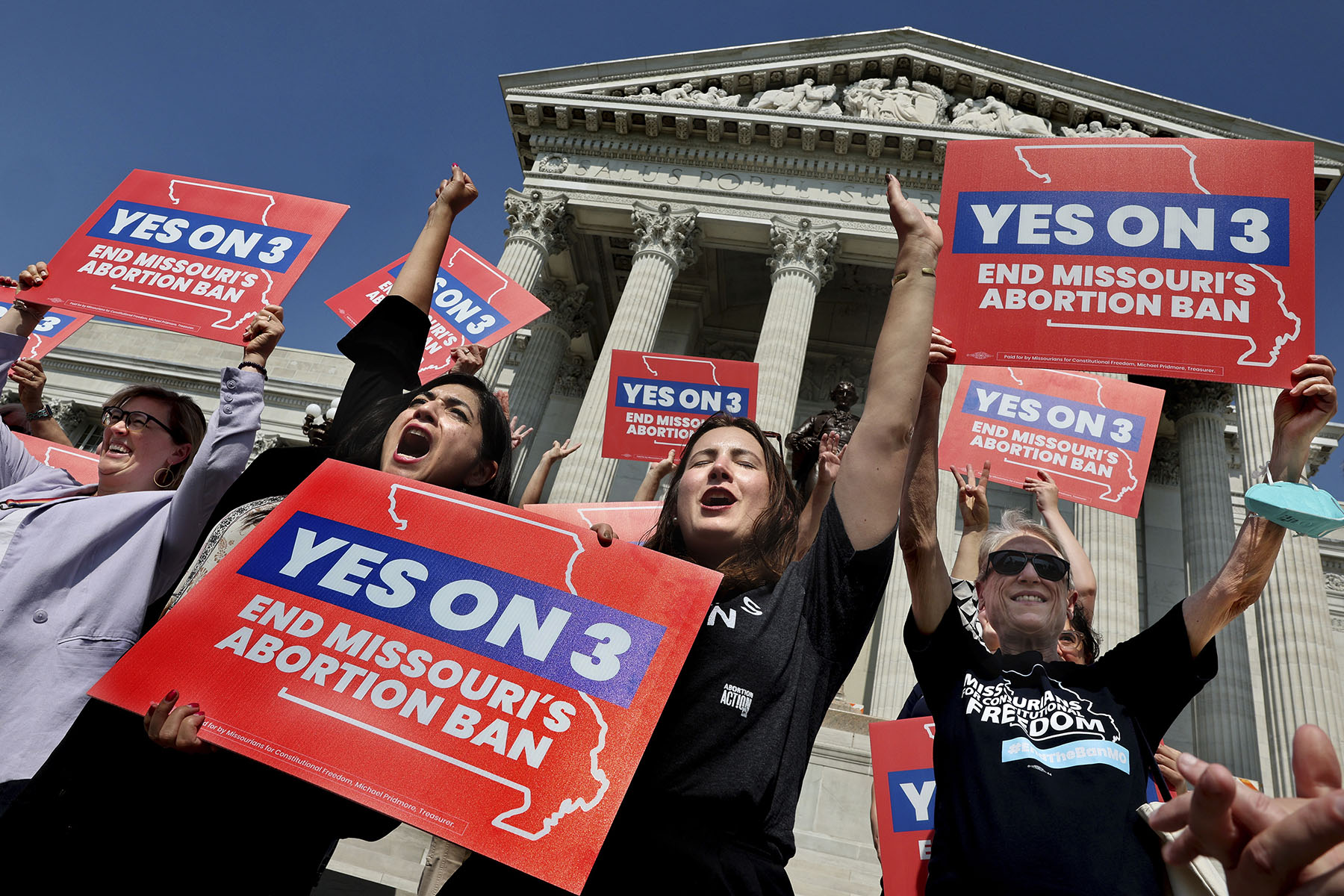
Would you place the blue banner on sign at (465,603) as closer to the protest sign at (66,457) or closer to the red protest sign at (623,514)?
the red protest sign at (623,514)

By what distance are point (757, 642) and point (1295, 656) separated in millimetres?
17245

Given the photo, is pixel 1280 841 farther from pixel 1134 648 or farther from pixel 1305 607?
pixel 1305 607

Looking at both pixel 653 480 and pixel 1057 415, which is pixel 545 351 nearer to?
pixel 1057 415

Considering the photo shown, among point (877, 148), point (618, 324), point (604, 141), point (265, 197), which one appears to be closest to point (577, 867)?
point (265, 197)

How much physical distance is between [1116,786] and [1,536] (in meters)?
3.85

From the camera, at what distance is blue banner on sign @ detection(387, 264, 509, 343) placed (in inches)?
332

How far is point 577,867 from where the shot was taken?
1723 mm

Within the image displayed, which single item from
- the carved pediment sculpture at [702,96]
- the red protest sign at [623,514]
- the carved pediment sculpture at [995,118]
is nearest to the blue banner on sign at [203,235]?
the red protest sign at [623,514]

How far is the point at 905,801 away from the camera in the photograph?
159 inches

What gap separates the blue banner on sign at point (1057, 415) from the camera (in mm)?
7059

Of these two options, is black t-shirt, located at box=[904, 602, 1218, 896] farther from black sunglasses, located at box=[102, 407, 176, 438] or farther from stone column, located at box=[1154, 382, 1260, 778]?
stone column, located at box=[1154, 382, 1260, 778]

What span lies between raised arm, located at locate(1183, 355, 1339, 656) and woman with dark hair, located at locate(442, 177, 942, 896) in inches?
56.4

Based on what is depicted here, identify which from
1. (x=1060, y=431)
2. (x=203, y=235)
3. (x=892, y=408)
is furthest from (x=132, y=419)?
(x=1060, y=431)

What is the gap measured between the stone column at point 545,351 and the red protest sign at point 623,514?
1408 centimetres
